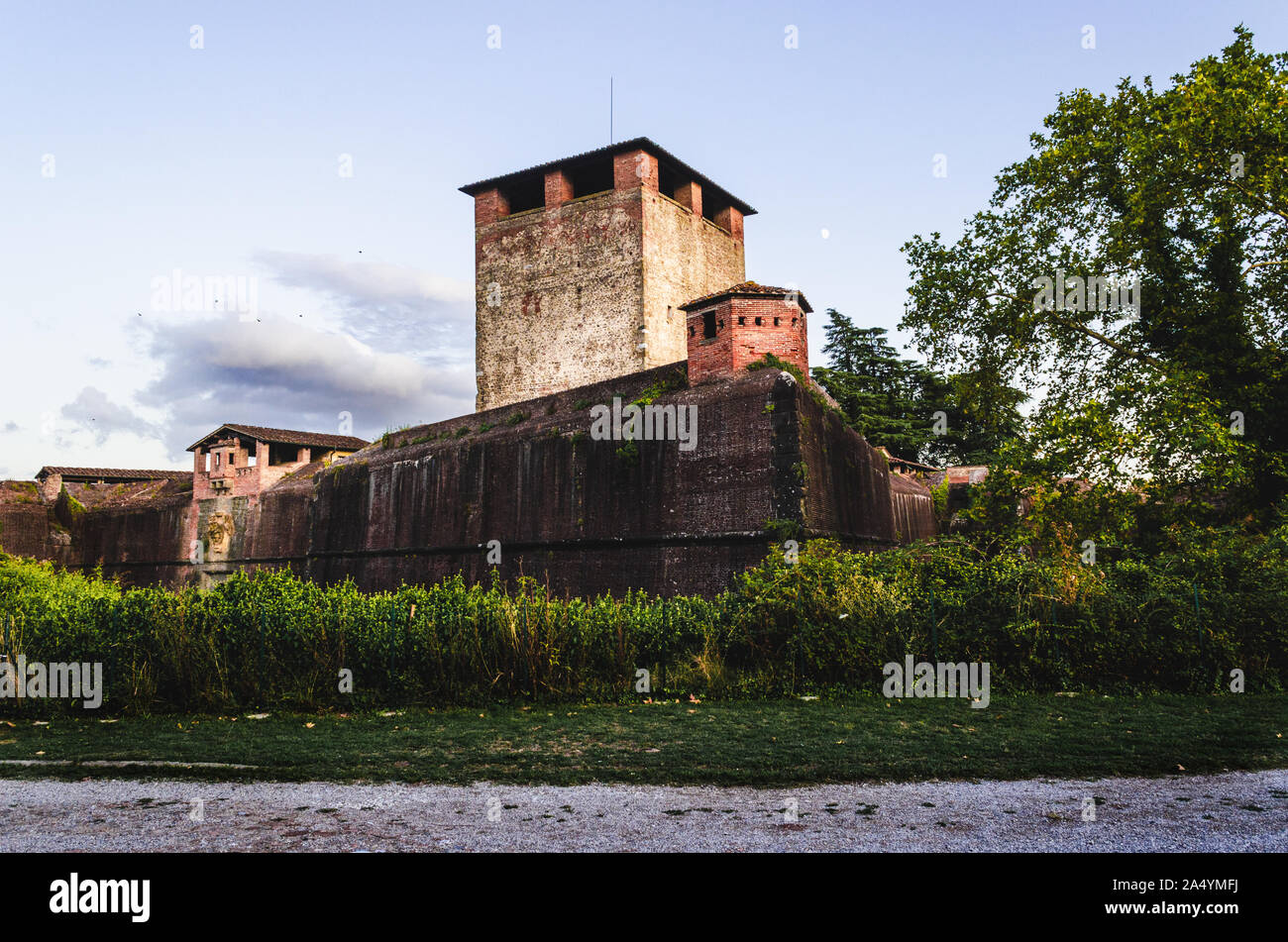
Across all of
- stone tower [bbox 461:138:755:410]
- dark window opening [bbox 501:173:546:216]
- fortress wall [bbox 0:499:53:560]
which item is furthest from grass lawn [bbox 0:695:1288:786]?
fortress wall [bbox 0:499:53:560]

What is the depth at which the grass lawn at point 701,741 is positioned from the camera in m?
7.24

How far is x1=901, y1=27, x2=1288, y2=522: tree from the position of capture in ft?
51.7

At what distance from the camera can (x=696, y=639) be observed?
12.3 meters

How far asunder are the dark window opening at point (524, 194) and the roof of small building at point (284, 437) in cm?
1448

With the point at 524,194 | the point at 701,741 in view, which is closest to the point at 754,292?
the point at 701,741

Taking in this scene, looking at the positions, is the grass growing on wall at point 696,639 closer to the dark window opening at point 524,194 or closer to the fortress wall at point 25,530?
the dark window opening at point 524,194

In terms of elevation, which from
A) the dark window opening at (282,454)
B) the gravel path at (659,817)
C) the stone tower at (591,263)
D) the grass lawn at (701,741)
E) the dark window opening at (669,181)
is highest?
the dark window opening at (669,181)

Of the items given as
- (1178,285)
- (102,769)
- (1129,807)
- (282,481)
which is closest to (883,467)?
(1178,285)

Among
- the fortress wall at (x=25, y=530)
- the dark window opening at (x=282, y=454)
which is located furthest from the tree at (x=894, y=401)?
the fortress wall at (x=25, y=530)

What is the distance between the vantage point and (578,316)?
94.2ft

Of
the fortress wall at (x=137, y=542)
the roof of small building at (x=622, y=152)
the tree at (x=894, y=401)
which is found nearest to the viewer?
the roof of small building at (x=622, y=152)

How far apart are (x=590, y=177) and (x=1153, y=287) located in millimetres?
18976

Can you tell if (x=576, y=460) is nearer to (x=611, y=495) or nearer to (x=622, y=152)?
(x=611, y=495)

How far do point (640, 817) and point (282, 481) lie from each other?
107ft
